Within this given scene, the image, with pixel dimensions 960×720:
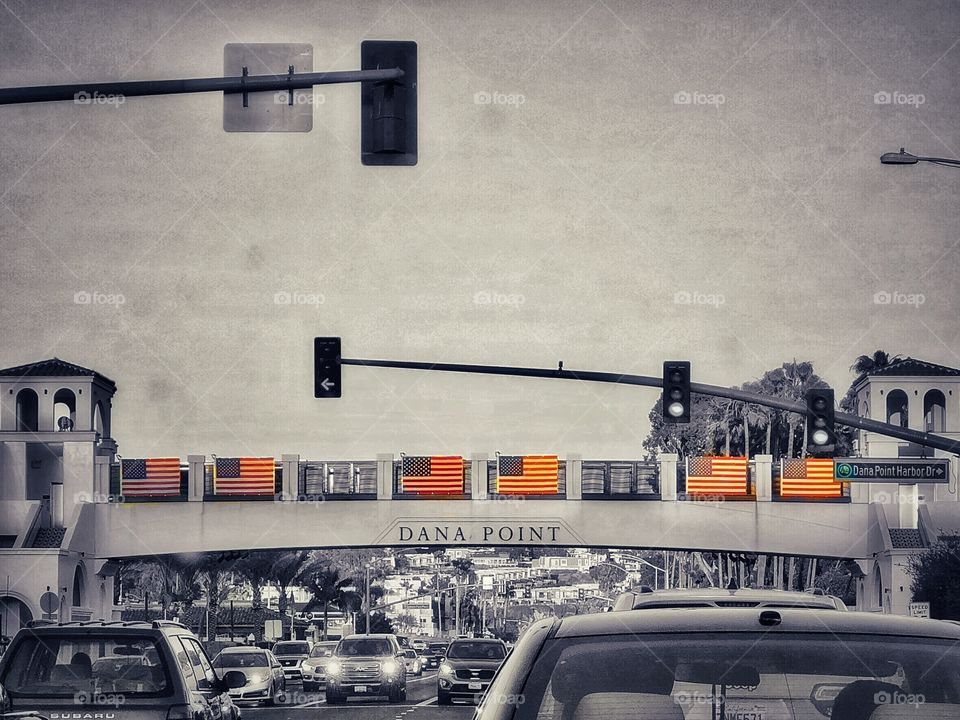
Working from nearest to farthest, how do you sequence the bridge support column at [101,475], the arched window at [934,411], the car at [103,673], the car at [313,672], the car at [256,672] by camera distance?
the car at [103,673] → the car at [256,672] → the car at [313,672] → the bridge support column at [101,475] → the arched window at [934,411]

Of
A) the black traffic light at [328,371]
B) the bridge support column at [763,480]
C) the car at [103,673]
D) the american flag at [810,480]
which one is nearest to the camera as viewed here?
the car at [103,673]

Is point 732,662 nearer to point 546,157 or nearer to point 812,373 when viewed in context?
point 546,157

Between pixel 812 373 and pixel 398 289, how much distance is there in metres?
48.2

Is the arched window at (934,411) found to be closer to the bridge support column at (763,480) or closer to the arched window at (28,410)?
the bridge support column at (763,480)

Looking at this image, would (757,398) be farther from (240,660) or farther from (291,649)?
(291,649)

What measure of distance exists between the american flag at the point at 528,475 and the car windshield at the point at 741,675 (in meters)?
50.0

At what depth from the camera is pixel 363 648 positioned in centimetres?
3650

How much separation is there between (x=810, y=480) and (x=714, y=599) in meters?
43.1

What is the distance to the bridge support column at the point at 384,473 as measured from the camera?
181 ft

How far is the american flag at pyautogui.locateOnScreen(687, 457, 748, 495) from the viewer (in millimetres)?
54531

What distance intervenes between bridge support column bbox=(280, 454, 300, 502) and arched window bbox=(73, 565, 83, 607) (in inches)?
312

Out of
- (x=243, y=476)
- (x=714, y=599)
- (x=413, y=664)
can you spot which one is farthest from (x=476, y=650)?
(x=413, y=664)

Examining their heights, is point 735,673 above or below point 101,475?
above

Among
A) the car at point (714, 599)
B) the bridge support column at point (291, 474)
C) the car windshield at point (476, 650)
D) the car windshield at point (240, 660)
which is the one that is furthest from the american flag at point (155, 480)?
the car at point (714, 599)
